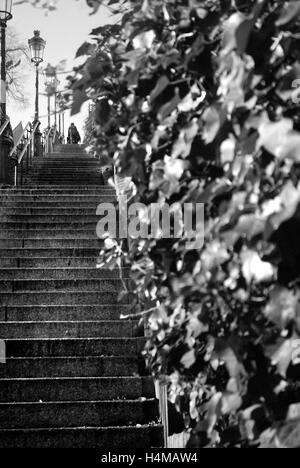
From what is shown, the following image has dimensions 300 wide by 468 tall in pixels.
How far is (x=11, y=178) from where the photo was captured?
37.5 feet

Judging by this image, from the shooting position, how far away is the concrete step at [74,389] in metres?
4.38

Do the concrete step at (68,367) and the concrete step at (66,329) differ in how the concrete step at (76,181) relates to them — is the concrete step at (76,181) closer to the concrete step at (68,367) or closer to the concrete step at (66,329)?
the concrete step at (66,329)

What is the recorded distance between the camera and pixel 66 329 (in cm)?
509

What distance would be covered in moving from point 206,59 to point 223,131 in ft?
A: 0.91

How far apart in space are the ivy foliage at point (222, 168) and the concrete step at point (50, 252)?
14.4 feet

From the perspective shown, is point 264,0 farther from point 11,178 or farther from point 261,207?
point 11,178

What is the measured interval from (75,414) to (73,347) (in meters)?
0.74

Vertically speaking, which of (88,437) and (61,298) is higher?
(61,298)

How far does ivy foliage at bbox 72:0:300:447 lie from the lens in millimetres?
1491

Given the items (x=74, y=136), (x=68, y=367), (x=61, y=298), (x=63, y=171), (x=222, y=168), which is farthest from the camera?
→ (x=74, y=136)

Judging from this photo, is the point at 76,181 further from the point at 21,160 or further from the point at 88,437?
the point at 88,437

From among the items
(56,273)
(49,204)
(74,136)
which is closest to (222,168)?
(56,273)

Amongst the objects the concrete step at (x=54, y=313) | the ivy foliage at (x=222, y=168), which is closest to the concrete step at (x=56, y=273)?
the concrete step at (x=54, y=313)
